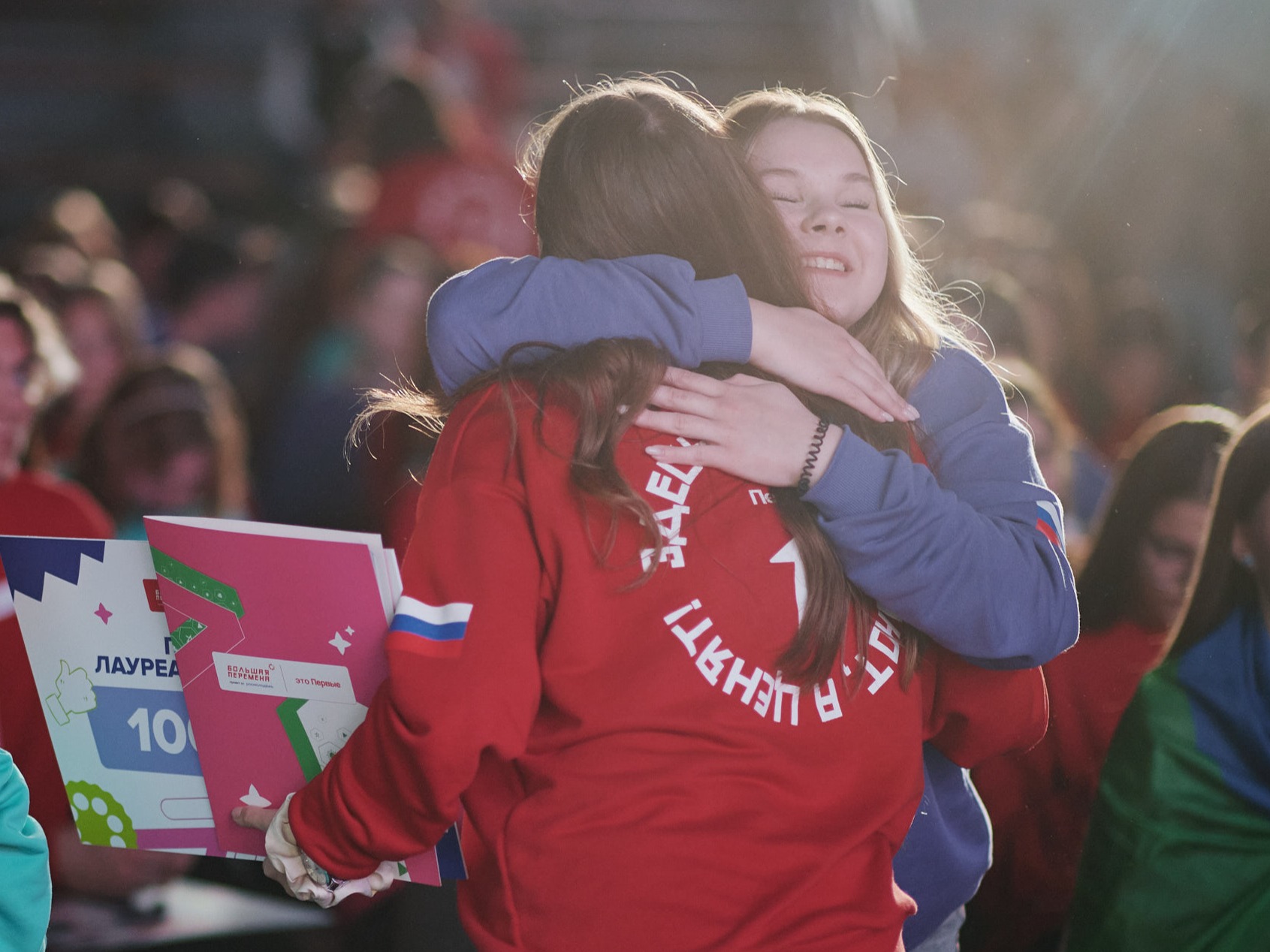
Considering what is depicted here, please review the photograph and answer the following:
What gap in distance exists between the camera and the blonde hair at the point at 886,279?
1264 millimetres

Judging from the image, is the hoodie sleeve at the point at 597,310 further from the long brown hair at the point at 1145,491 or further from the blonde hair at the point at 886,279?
the long brown hair at the point at 1145,491

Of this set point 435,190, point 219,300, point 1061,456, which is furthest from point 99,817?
point 219,300

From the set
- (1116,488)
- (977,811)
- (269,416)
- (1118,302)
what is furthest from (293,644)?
(1118,302)

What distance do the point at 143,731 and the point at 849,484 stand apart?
0.77 meters

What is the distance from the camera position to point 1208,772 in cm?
148

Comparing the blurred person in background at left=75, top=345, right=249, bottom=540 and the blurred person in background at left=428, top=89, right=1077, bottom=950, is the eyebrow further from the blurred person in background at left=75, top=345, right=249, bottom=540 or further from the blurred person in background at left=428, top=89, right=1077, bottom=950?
the blurred person in background at left=75, top=345, right=249, bottom=540

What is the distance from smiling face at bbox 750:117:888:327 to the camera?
124cm

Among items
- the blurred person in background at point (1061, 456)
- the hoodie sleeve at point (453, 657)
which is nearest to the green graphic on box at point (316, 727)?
the hoodie sleeve at point (453, 657)

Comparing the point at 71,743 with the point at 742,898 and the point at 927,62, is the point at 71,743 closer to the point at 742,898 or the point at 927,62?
the point at 742,898

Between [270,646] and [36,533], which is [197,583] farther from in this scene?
[36,533]

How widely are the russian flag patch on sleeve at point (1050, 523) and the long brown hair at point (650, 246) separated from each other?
134mm

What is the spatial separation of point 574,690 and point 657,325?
12.5 inches

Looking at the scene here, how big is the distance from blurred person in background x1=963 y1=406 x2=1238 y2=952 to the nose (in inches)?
27.6

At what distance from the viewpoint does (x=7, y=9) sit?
6.66 meters
